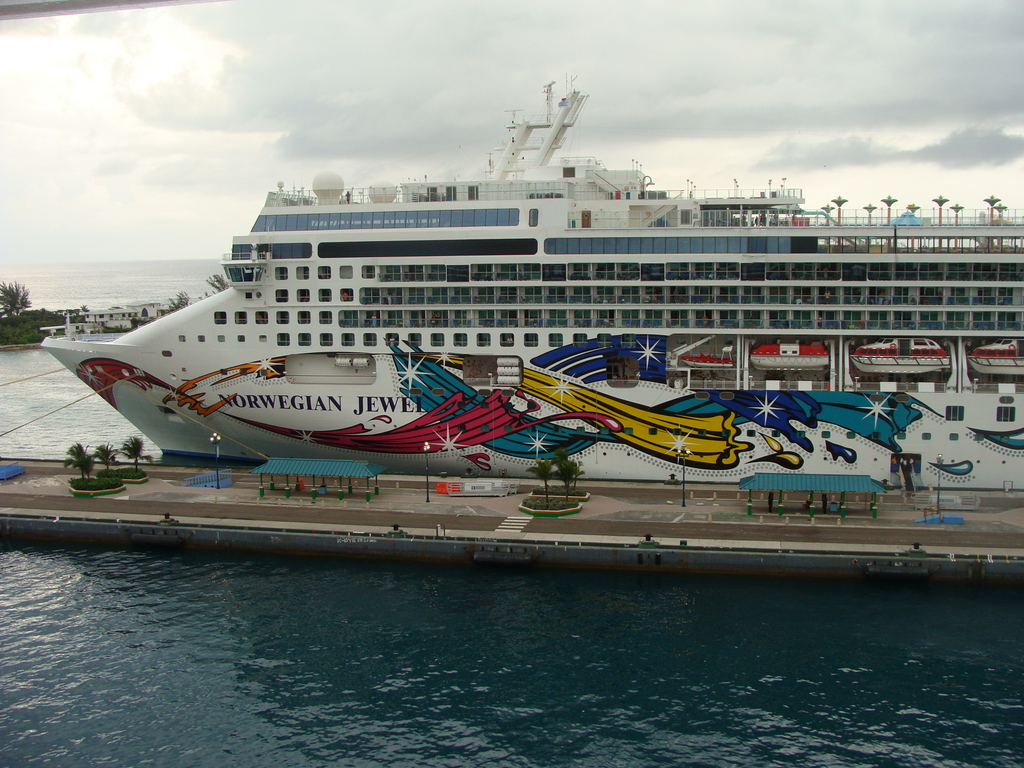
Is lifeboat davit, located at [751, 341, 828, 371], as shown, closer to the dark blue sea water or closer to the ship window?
the dark blue sea water

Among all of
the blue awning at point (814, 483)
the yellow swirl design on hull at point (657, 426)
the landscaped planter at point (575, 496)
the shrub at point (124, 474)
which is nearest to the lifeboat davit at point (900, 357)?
the blue awning at point (814, 483)

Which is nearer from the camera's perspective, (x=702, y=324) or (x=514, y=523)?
(x=514, y=523)

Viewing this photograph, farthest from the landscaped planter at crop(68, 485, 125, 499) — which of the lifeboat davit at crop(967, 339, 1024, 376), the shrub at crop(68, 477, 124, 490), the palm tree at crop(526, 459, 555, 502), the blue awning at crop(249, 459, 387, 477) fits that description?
the lifeboat davit at crop(967, 339, 1024, 376)

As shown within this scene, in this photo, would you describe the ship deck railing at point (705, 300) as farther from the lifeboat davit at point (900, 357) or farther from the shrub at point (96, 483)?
the shrub at point (96, 483)

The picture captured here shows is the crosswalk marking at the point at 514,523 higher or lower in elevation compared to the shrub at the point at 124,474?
lower

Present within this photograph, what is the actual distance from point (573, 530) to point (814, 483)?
10.2 metres

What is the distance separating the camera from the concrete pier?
101 ft

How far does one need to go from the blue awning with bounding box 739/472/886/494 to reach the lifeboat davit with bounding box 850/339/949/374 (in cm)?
539

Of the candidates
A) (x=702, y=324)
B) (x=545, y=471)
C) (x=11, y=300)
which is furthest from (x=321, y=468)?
(x=11, y=300)

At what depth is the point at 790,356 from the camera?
124 feet

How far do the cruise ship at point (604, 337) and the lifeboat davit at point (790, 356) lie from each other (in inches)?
4.0

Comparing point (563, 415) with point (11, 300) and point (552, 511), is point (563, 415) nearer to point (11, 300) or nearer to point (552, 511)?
point (552, 511)

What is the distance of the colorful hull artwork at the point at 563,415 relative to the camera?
37062 mm

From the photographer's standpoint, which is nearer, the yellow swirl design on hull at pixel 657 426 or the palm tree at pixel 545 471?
the palm tree at pixel 545 471
